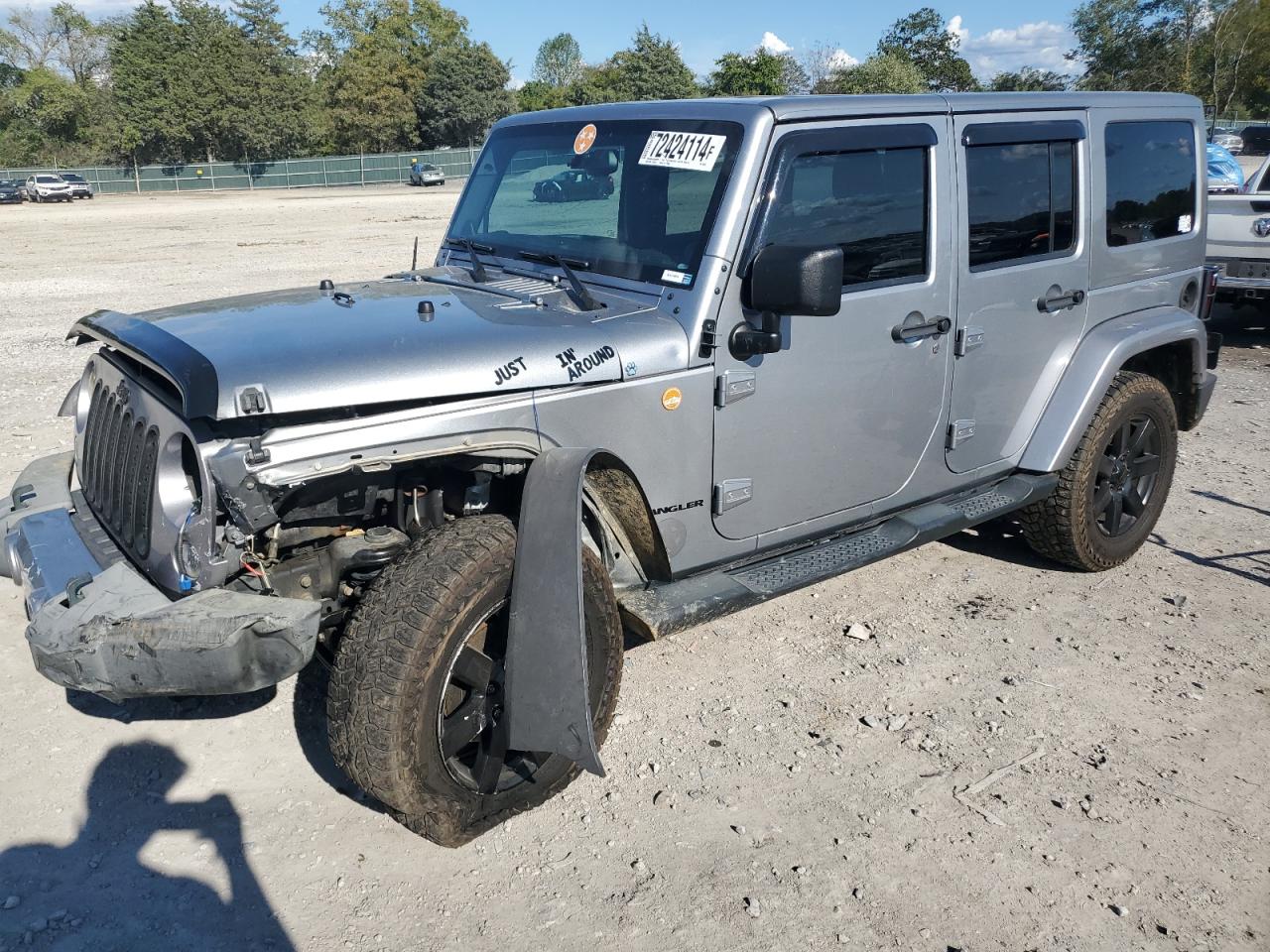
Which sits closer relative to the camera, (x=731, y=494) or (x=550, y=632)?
(x=550, y=632)

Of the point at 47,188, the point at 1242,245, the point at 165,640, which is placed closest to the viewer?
the point at 165,640

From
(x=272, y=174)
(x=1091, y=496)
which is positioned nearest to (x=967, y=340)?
(x=1091, y=496)

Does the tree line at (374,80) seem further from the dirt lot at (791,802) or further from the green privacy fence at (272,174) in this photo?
the dirt lot at (791,802)

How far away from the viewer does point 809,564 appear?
378cm

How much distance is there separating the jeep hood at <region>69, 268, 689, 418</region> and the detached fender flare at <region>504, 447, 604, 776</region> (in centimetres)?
40

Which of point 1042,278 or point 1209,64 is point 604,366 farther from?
point 1209,64

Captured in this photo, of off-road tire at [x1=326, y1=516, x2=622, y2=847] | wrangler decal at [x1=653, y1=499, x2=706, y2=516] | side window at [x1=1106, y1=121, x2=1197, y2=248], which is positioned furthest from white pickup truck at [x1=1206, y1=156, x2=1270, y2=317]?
off-road tire at [x1=326, y1=516, x2=622, y2=847]

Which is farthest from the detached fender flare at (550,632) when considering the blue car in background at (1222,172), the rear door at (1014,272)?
the blue car in background at (1222,172)

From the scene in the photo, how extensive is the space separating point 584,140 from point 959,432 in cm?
190

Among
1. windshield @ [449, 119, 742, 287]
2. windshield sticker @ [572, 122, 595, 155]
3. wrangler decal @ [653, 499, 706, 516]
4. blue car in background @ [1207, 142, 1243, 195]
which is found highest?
blue car in background @ [1207, 142, 1243, 195]

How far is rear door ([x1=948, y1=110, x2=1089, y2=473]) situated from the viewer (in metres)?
4.08

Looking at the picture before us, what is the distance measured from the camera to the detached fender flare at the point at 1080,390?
446cm

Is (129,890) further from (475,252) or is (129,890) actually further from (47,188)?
(47,188)

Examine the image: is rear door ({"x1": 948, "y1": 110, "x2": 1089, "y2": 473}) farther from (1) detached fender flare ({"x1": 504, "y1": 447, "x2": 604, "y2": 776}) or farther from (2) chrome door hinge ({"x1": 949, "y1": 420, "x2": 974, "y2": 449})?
(1) detached fender flare ({"x1": 504, "y1": 447, "x2": 604, "y2": 776})
